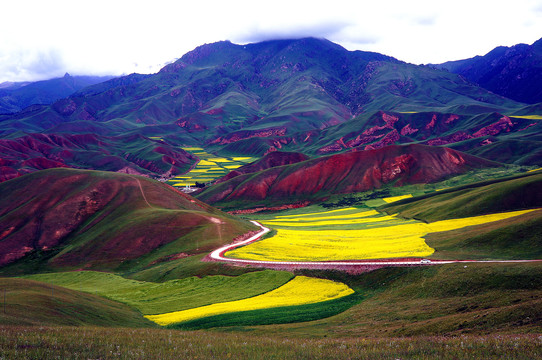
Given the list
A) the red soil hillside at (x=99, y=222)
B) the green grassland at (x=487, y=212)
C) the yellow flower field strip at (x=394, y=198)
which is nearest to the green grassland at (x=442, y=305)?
the green grassland at (x=487, y=212)

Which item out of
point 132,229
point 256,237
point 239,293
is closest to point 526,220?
point 239,293

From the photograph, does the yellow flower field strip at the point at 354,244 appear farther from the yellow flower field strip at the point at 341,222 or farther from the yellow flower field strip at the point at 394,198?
the yellow flower field strip at the point at 394,198

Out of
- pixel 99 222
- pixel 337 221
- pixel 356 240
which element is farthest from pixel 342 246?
pixel 99 222

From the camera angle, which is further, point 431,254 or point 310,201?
point 310,201

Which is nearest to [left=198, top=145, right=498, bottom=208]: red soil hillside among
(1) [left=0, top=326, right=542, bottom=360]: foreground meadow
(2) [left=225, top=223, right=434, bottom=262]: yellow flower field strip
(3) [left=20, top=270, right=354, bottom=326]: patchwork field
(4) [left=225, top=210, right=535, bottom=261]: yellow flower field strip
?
(4) [left=225, top=210, right=535, bottom=261]: yellow flower field strip

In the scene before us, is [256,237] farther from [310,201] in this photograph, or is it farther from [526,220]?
[310,201]

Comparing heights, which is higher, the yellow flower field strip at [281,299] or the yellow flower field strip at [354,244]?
the yellow flower field strip at [281,299]
